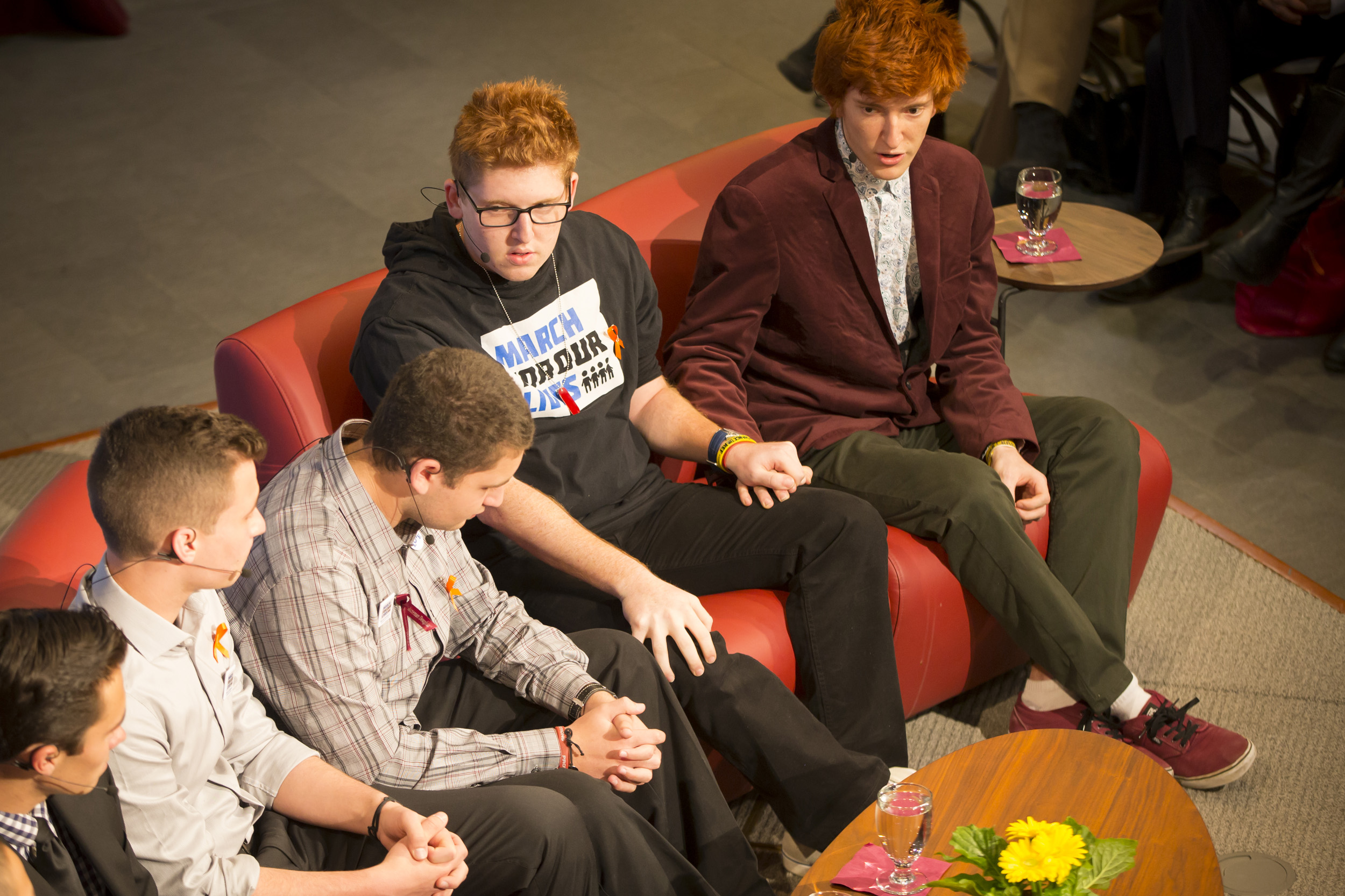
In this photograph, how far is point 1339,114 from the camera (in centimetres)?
342

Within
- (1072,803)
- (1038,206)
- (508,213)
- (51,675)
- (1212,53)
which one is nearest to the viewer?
(51,675)

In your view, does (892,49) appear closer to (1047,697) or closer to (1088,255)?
(1088,255)

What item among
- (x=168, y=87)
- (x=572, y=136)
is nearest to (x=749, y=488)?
(x=572, y=136)

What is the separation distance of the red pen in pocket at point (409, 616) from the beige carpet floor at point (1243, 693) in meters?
0.78

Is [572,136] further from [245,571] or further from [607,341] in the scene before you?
[245,571]

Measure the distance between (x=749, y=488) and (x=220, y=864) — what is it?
1108 millimetres

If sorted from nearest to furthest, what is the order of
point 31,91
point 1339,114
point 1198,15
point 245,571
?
point 245,571, point 1339,114, point 1198,15, point 31,91

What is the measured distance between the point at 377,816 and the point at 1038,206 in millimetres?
1954

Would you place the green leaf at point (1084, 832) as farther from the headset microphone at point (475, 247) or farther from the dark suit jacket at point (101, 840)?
the headset microphone at point (475, 247)

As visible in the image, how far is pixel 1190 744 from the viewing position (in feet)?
7.21

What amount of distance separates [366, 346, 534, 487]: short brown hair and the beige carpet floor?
37.9 inches

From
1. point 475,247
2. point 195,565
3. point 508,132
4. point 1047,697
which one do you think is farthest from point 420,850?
point 1047,697

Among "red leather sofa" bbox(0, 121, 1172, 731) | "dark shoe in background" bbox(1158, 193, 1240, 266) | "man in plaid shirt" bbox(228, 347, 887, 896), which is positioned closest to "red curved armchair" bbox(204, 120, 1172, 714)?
"red leather sofa" bbox(0, 121, 1172, 731)

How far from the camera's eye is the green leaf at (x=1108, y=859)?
1393 mm
